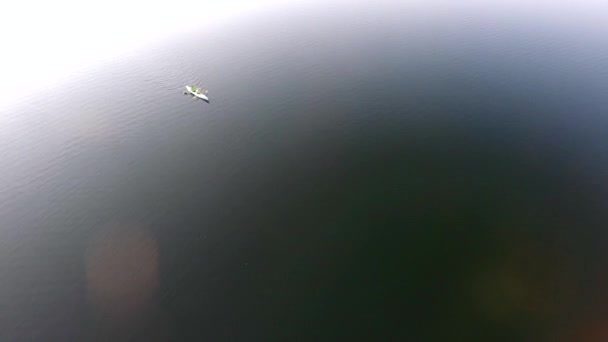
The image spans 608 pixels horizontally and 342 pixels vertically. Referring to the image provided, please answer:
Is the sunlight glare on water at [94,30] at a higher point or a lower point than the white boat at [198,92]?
higher

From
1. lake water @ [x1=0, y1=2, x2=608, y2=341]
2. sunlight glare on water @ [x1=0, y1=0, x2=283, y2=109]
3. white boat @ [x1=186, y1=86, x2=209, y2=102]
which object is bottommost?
lake water @ [x1=0, y1=2, x2=608, y2=341]

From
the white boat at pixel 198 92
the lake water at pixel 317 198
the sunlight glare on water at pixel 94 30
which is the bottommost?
the lake water at pixel 317 198

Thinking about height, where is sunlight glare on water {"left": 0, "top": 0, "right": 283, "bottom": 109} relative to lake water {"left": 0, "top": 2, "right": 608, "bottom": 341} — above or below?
above

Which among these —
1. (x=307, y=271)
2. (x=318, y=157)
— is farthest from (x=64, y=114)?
(x=307, y=271)

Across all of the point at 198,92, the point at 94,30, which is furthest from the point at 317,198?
the point at 94,30

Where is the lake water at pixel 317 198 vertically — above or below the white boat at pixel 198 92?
below

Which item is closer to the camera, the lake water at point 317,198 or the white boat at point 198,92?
the lake water at point 317,198
